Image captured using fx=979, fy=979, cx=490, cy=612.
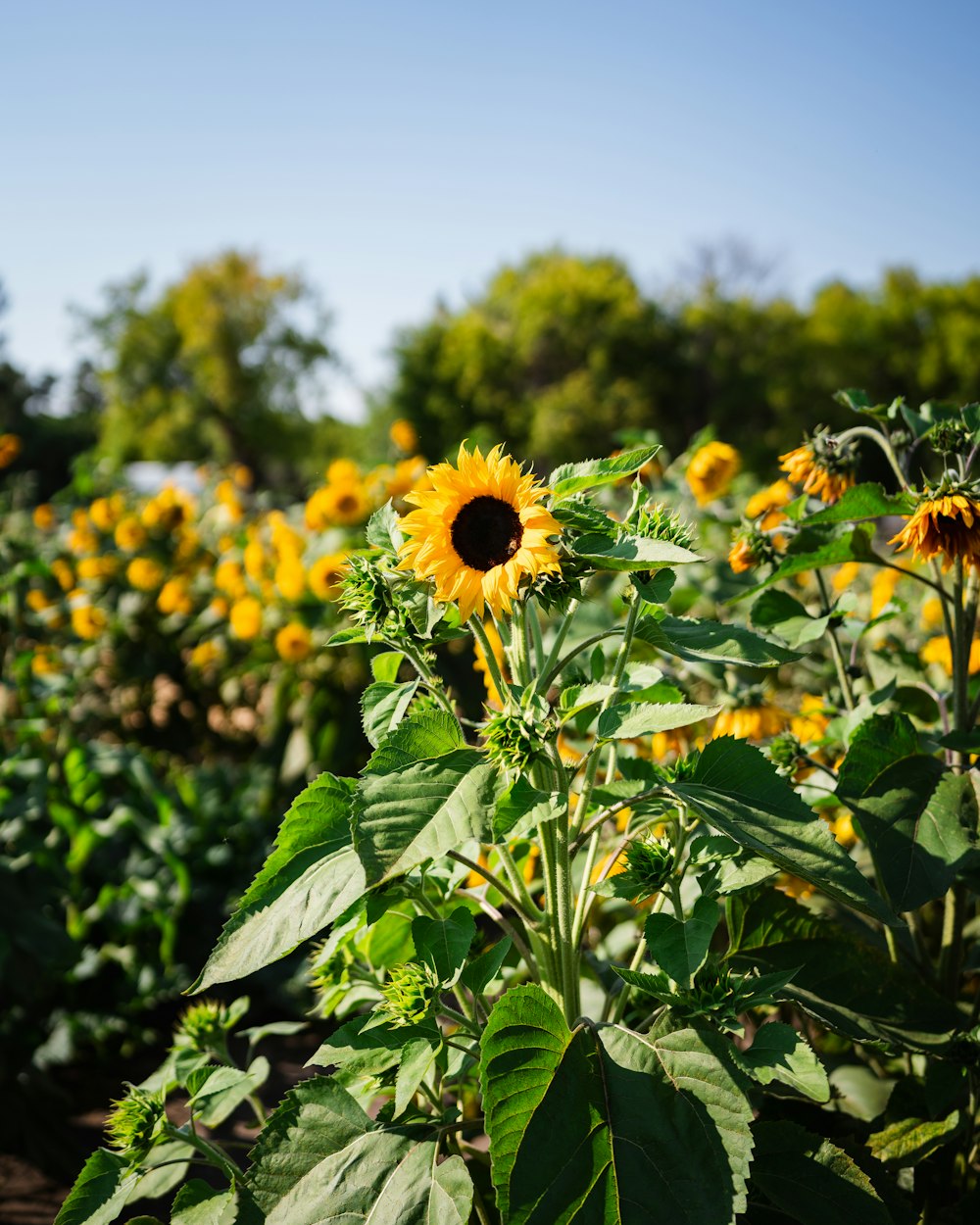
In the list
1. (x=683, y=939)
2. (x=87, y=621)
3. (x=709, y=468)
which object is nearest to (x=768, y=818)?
(x=683, y=939)

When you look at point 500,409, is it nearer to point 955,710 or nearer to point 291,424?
point 291,424

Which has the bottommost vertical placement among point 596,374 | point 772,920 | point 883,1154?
point 883,1154

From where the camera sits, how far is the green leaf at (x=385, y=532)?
3.91 feet

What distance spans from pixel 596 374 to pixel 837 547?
23.7 m

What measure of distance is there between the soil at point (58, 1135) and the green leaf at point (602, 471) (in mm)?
1401

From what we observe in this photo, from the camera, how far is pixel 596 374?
79.7ft

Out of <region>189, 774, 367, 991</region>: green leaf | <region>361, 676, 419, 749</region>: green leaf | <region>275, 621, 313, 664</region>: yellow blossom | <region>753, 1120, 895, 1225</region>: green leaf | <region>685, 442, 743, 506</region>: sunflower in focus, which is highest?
<region>275, 621, 313, 664</region>: yellow blossom

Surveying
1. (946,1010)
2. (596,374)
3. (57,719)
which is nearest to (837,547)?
(946,1010)

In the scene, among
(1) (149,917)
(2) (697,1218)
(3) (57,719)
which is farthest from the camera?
(3) (57,719)

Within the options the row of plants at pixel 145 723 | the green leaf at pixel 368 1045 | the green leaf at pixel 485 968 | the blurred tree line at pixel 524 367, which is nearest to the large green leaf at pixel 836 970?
the green leaf at pixel 485 968

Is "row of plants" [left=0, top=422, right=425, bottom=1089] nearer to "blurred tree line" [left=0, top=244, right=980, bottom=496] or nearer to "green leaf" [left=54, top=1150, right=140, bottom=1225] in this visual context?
"green leaf" [left=54, top=1150, right=140, bottom=1225]

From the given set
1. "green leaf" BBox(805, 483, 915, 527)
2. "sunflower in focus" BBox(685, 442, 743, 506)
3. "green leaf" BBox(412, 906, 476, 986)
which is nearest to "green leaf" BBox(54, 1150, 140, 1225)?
"green leaf" BBox(412, 906, 476, 986)

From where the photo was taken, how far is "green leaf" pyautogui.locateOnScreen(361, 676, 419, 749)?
44.2 inches

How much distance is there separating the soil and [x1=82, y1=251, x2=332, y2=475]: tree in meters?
28.3
